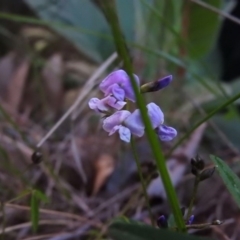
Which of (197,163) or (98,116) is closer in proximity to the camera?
(197,163)

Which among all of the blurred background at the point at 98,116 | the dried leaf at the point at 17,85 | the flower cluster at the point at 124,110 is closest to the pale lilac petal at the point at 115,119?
the flower cluster at the point at 124,110

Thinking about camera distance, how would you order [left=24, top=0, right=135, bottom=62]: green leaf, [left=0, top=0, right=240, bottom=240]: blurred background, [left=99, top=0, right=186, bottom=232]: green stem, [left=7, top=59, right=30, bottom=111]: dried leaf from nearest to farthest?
[left=99, top=0, right=186, bottom=232]: green stem → [left=0, top=0, right=240, bottom=240]: blurred background → [left=24, top=0, right=135, bottom=62]: green leaf → [left=7, top=59, right=30, bottom=111]: dried leaf

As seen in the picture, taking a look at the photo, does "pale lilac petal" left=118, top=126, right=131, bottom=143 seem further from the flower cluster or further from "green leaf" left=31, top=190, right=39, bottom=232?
"green leaf" left=31, top=190, right=39, bottom=232

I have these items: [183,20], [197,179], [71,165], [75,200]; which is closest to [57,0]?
[183,20]

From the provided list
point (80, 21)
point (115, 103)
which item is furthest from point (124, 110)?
point (80, 21)

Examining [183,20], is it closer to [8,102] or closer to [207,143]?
[207,143]

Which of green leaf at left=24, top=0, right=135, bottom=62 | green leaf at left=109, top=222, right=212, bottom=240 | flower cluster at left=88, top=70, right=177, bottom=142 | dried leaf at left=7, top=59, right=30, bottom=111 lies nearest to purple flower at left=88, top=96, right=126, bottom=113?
flower cluster at left=88, top=70, right=177, bottom=142

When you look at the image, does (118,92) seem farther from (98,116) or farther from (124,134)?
Result: (98,116)
